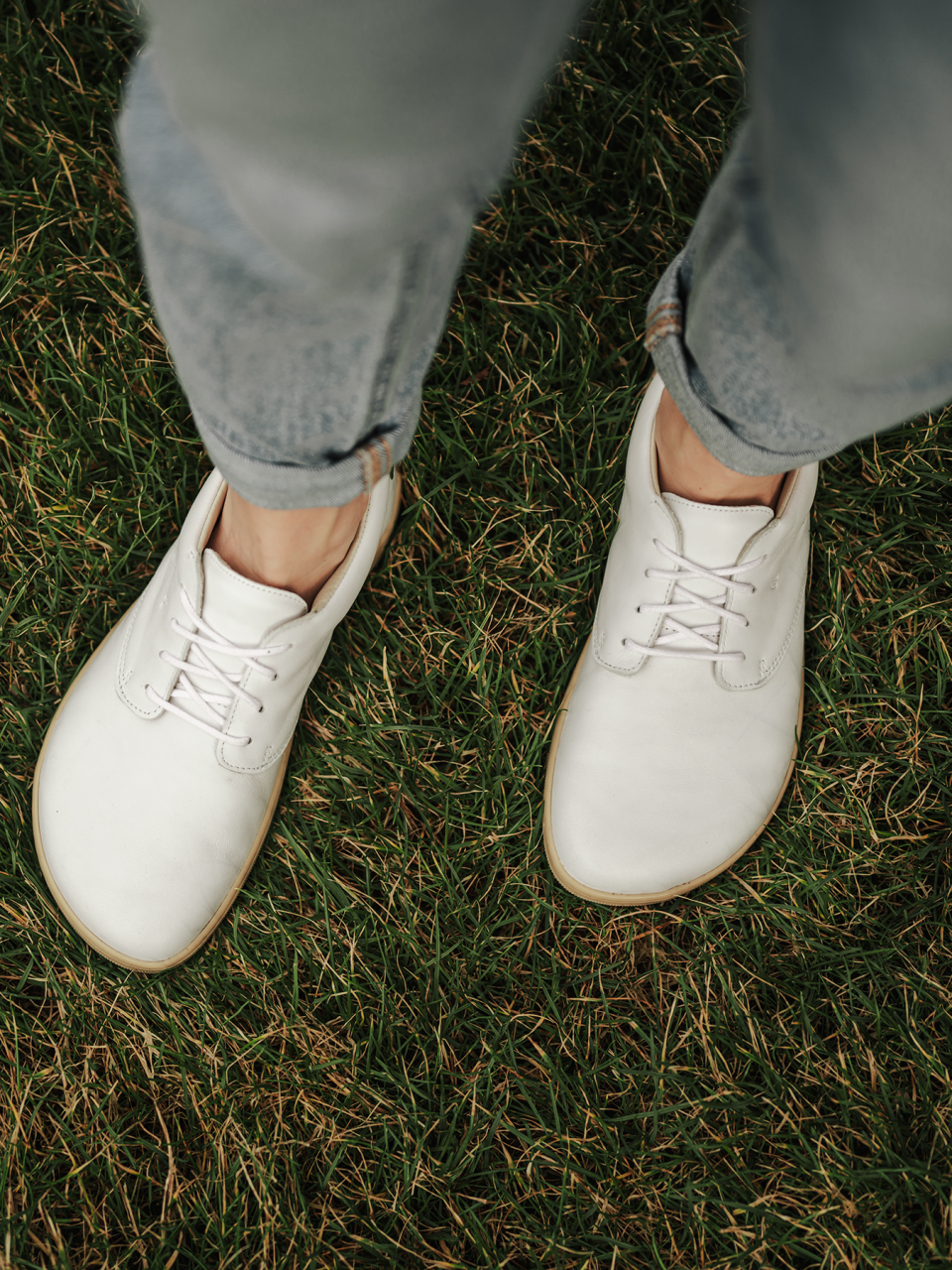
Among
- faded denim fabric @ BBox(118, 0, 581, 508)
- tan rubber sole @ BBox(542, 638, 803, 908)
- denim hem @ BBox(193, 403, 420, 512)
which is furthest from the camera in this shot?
tan rubber sole @ BBox(542, 638, 803, 908)

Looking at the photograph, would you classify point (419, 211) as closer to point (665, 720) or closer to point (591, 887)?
point (665, 720)

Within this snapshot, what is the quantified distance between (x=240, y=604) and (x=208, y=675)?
120mm

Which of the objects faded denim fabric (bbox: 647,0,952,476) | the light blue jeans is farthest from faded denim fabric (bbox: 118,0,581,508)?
faded denim fabric (bbox: 647,0,952,476)

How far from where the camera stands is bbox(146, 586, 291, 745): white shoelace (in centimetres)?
101

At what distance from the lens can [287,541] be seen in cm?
92

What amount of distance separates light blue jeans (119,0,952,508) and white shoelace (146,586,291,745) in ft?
1.08

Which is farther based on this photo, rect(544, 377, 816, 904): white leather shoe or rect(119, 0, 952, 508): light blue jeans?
rect(544, 377, 816, 904): white leather shoe

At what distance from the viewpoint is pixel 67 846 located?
1.08 metres

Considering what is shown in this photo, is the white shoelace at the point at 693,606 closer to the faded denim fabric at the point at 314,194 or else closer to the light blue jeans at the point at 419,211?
the light blue jeans at the point at 419,211

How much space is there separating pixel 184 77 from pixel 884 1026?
1310mm

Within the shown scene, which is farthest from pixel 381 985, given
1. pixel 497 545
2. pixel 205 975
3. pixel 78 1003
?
pixel 497 545

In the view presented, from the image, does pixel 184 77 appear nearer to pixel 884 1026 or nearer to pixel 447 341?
pixel 447 341

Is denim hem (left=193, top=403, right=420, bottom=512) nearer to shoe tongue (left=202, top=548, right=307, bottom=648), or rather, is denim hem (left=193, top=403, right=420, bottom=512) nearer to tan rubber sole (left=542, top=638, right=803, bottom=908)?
shoe tongue (left=202, top=548, right=307, bottom=648)

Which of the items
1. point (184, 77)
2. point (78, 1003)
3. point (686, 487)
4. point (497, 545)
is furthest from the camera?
point (497, 545)
